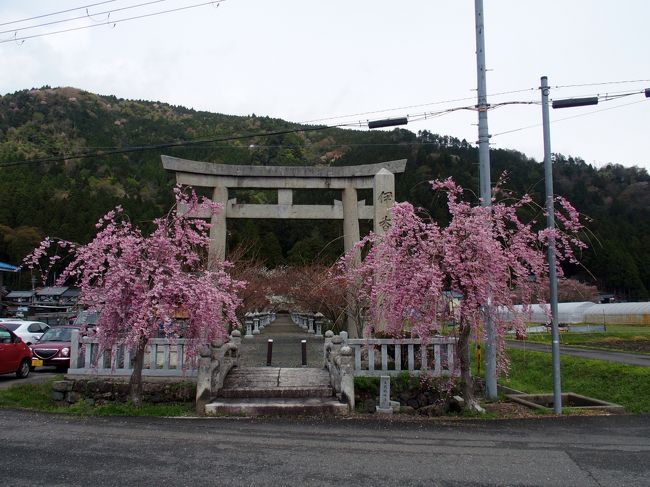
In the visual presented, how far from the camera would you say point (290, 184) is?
21.0m

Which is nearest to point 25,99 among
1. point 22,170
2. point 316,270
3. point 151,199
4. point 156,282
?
point 22,170

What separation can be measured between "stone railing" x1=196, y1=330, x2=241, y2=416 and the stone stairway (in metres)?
0.16

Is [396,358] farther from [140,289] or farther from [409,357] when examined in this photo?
[140,289]

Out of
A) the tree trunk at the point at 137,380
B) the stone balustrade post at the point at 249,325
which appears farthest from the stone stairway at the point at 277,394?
the stone balustrade post at the point at 249,325

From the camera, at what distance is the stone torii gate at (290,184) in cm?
1981

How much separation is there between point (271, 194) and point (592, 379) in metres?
46.9

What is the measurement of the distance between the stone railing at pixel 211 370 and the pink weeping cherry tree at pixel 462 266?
3.64 meters

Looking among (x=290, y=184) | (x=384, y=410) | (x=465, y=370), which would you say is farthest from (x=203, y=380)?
(x=290, y=184)

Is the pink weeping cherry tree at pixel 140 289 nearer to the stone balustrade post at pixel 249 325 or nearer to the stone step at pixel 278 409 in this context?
the stone step at pixel 278 409

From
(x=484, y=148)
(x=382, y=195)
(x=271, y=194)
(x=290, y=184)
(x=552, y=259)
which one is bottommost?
(x=552, y=259)

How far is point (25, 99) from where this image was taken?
105 m

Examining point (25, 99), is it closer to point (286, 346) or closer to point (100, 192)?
point (100, 192)

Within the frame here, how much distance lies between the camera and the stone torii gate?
1981 centimetres

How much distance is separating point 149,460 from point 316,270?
25625mm
